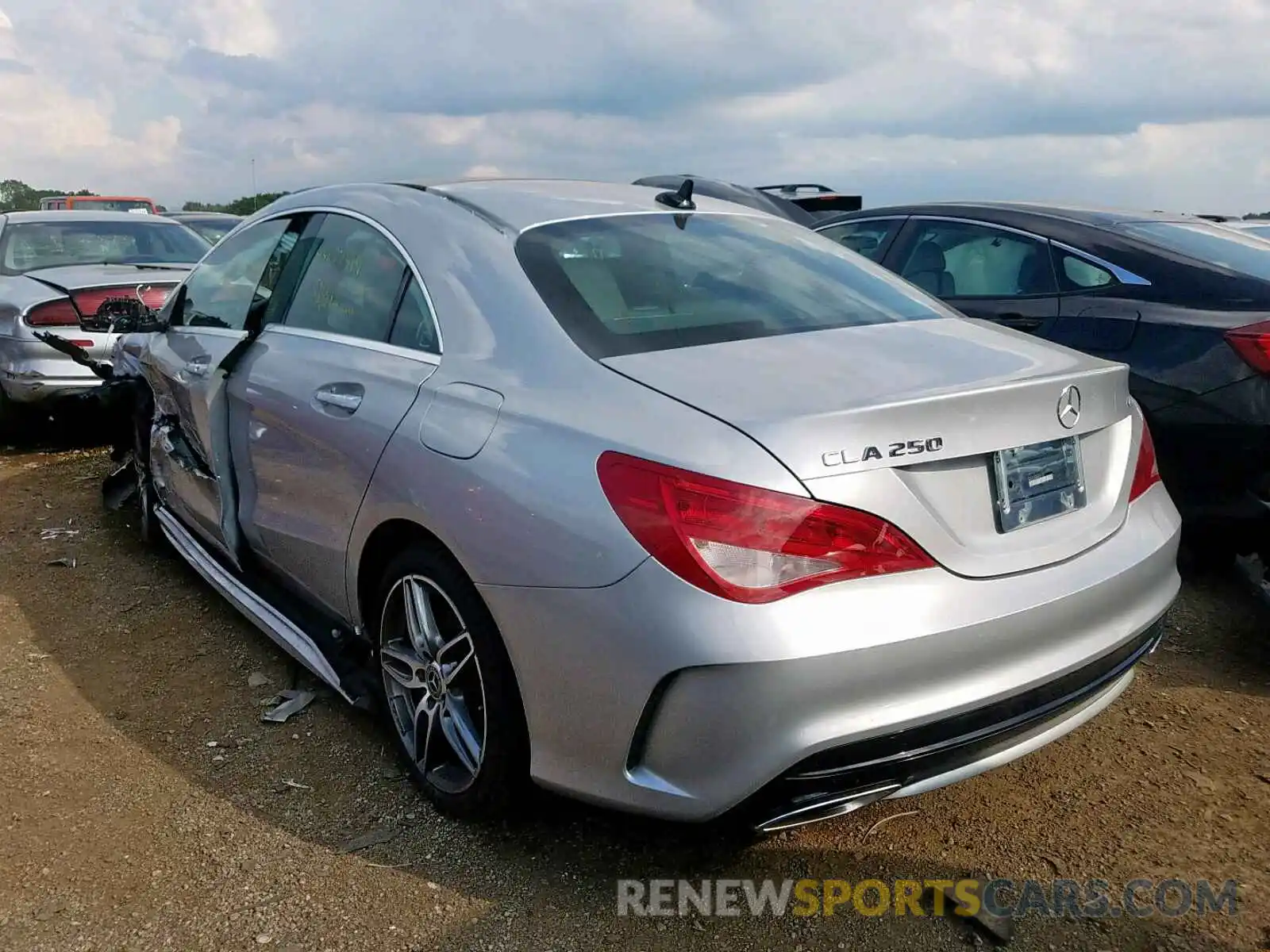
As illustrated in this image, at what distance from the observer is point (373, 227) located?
10.2 feet

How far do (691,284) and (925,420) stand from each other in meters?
0.91

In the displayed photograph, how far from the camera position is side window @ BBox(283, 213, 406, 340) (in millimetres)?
2965

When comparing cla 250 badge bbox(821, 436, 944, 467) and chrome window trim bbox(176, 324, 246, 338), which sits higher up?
cla 250 badge bbox(821, 436, 944, 467)

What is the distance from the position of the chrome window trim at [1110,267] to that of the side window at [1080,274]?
1cm

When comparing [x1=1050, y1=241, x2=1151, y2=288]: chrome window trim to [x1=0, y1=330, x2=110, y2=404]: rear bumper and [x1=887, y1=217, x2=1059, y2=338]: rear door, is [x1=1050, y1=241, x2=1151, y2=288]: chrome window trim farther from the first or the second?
[x1=0, y1=330, x2=110, y2=404]: rear bumper

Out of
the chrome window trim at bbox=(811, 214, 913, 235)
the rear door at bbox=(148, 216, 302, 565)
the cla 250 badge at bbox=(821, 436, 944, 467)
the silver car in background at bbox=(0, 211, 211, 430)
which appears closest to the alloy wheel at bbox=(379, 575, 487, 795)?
the cla 250 badge at bbox=(821, 436, 944, 467)

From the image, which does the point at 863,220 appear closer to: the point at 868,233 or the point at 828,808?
the point at 868,233

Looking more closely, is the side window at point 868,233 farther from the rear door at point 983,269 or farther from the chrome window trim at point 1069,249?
the chrome window trim at point 1069,249

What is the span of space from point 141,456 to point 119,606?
2.75ft

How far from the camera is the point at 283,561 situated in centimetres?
A: 338

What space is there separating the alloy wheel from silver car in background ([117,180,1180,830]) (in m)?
0.01

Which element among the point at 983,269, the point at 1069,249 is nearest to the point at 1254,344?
the point at 1069,249

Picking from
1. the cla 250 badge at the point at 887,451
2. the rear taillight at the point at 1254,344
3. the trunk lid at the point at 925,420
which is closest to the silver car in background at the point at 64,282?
the trunk lid at the point at 925,420

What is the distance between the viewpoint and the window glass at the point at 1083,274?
436 cm
